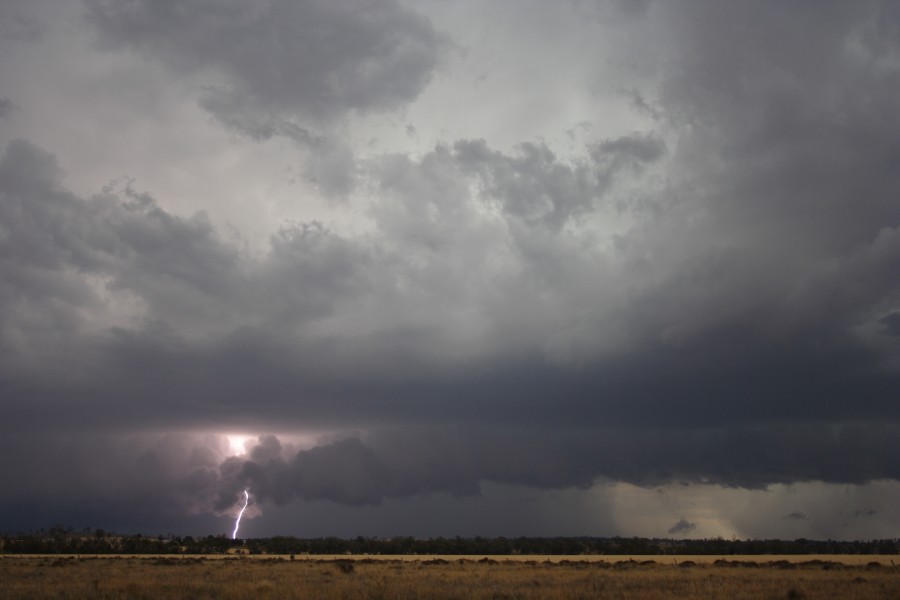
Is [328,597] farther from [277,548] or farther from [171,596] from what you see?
[277,548]

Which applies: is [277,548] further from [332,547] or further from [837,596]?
[837,596]

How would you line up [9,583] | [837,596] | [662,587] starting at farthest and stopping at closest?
1. [9,583]
2. [662,587]
3. [837,596]

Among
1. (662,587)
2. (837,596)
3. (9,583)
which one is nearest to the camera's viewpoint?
(837,596)

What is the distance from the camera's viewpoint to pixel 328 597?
3962 cm

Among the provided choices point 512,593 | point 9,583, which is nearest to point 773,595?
point 512,593

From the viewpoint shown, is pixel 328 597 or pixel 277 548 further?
pixel 277 548

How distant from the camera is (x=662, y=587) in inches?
1870

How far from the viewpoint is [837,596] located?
139ft

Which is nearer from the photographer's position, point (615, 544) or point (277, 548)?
point (277, 548)

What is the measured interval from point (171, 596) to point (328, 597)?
8759 mm

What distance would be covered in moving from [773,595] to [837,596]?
3619 mm

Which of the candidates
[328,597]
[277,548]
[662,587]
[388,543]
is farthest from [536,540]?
[328,597]

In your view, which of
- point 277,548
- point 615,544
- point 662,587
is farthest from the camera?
point 615,544

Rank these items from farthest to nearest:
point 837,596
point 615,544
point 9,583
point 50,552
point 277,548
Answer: point 615,544 → point 277,548 → point 50,552 → point 9,583 → point 837,596
